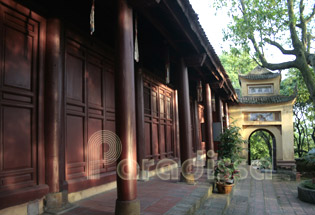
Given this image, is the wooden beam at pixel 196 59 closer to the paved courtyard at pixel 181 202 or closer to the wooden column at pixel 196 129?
the paved courtyard at pixel 181 202

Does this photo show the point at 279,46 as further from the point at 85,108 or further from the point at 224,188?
the point at 85,108

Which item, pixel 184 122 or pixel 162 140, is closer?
pixel 184 122

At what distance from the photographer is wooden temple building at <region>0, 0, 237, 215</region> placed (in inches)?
140

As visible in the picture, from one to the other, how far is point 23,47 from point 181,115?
3870 mm

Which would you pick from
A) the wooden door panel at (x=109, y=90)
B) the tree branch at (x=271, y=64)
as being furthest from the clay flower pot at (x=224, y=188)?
the tree branch at (x=271, y=64)

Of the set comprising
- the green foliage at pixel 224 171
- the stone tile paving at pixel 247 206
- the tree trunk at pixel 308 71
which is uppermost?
the tree trunk at pixel 308 71

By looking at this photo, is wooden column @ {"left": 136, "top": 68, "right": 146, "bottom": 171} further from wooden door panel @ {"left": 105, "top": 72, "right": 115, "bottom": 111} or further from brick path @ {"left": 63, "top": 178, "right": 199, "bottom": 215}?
wooden door panel @ {"left": 105, "top": 72, "right": 115, "bottom": 111}

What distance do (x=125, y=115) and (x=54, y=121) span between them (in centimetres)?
130

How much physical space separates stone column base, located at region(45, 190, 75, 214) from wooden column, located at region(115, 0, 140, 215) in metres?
1.10

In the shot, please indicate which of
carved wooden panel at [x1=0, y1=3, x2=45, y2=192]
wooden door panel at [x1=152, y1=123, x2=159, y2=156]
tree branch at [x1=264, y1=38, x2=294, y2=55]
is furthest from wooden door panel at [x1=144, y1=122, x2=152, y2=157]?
tree branch at [x1=264, y1=38, x2=294, y2=55]

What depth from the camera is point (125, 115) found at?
3574mm

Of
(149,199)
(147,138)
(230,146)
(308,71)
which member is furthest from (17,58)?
(308,71)

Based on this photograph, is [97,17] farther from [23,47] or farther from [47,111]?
[47,111]

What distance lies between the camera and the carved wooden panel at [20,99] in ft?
11.5
